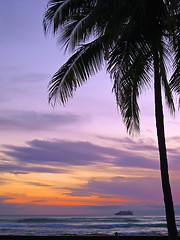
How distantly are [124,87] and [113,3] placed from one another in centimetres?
227

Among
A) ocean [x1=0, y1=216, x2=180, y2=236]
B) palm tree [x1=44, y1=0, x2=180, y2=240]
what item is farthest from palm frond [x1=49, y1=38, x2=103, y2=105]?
ocean [x1=0, y1=216, x2=180, y2=236]

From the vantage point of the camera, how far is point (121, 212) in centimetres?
11162

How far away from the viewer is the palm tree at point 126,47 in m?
8.34

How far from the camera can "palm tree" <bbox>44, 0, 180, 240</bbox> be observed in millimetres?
8336

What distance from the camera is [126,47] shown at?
9039mm

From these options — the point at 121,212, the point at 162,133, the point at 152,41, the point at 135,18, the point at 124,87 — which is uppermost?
the point at 135,18

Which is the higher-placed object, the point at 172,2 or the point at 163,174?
the point at 172,2

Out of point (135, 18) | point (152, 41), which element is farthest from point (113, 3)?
point (152, 41)

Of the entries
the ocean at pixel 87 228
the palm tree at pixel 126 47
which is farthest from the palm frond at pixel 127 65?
the ocean at pixel 87 228

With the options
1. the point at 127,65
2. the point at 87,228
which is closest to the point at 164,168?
the point at 127,65

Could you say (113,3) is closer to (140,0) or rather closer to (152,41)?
(140,0)

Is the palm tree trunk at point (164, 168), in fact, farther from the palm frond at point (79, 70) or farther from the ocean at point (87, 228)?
the ocean at point (87, 228)

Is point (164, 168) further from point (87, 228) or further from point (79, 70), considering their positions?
point (87, 228)

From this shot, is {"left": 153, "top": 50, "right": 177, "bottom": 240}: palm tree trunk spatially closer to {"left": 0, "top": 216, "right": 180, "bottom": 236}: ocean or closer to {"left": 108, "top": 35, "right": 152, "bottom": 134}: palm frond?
{"left": 108, "top": 35, "right": 152, "bottom": 134}: palm frond
